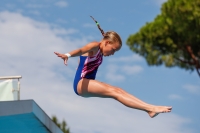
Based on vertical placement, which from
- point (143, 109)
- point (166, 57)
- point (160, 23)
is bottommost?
point (143, 109)

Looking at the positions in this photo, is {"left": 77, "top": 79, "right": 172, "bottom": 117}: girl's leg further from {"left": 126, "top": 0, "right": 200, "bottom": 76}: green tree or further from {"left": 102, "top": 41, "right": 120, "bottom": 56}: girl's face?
{"left": 126, "top": 0, "right": 200, "bottom": 76}: green tree

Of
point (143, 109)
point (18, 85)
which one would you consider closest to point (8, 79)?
point (18, 85)

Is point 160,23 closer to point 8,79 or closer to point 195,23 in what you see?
point 195,23

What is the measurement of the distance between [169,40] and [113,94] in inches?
813

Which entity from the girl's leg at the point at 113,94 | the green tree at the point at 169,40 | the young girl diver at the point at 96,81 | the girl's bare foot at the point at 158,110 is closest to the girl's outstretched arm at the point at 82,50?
the young girl diver at the point at 96,81

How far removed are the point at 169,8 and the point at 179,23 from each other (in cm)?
80

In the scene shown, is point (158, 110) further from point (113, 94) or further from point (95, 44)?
point (95, 44)

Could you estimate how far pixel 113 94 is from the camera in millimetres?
6250

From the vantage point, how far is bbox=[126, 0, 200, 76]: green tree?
2503 centimetres

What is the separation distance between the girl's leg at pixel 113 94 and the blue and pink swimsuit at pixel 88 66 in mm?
92

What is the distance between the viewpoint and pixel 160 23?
26.7 meters

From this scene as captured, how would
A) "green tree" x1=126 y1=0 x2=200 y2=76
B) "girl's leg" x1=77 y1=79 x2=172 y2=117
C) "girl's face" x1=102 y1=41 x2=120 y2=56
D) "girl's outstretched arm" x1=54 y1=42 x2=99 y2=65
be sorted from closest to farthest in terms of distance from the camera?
"girl's outstretched arm" x1=54 y1=42 x2=99 y2=65, "girl's leg" x1=77 y1=79 x2=172 y2=117, "girl's face" x1=102 y1=41 x2=120 y2=56, "green tree" x1=126 y1=0 x2=200 y2=76

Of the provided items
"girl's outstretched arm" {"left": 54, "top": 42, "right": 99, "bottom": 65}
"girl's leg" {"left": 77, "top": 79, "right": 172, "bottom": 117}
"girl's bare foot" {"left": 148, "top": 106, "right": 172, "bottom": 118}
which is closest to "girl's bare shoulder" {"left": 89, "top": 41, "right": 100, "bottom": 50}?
"girl's outstretched arm" {"left": 54, "top": 42, "right": 99, "bottom": 65}

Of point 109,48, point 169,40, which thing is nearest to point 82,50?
point 109,48
